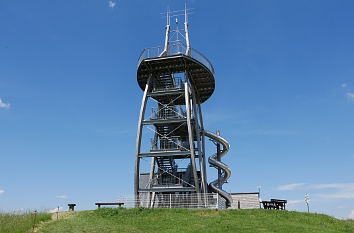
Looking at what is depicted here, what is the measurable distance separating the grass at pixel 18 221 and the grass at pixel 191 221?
0.78 metres

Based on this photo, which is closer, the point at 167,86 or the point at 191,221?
the point at 191,221

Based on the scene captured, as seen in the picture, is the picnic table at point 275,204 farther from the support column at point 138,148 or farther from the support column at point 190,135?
the support column at point 138,148

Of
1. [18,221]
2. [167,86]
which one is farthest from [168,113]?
[18,221]

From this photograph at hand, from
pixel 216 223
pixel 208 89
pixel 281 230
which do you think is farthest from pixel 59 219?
pixel 208 89

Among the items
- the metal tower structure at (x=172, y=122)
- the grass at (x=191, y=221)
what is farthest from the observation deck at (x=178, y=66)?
the grass at (x=191, y=221)

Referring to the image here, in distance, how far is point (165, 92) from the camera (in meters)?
30.2

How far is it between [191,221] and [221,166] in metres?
16.2

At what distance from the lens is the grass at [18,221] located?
14.9 metres

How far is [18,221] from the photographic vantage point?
1622cm

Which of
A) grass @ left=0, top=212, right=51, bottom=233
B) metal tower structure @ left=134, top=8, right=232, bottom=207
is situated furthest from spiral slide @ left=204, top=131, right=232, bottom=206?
grass @ left=0, top=212, right=51, bottom=233

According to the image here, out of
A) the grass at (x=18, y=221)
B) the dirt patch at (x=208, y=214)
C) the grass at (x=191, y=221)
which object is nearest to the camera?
the grass at (x=18, y=221)

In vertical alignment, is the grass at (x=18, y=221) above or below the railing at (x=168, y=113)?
below

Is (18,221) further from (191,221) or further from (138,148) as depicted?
(138,148)

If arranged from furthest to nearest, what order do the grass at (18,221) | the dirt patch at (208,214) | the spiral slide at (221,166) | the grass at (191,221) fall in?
the spiral slide at (221,166) < the dirt patch at (208,214) < the grass at (191,221) < the grass at (18,221)
